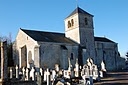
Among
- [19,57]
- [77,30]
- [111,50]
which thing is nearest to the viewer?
[19,57]

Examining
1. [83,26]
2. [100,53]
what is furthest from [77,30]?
[100,53]

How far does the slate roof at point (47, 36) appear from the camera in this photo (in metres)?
38.2

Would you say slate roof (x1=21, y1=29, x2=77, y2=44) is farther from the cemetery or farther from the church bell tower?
the cemetery

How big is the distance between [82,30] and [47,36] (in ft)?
22.9

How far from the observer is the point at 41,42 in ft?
120

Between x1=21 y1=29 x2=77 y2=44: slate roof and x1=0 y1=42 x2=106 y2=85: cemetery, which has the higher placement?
x1=21 y1=29 x2=77 y2=44: slate roof

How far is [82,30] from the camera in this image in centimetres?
4294

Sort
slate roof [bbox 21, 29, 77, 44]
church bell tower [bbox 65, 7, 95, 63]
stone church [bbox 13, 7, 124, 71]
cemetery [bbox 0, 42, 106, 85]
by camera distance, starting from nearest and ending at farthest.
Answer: cemetery [bbox 0, 42, 106, 85]
stone church [bbox 13, 7, 124, 71]
slate roof [bbox 21, 29, 77, 44]
church bell tower [bbox 65, 7, 95, 63]

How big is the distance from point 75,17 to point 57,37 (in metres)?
5.33

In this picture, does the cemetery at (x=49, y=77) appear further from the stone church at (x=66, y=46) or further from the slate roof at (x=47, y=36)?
the slate roof at (x=47, y=36)

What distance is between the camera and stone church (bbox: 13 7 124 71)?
37.0 meters

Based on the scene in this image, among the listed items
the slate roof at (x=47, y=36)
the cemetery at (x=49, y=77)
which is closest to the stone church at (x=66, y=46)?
the slate roof at (x=47, y=36)

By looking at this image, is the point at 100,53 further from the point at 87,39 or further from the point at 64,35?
the point at 64,35

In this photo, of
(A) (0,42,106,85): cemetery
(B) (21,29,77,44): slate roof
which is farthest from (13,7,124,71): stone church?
(A) (0,42,106,85): cemetery
